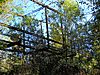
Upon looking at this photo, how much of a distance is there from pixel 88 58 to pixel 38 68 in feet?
14.6

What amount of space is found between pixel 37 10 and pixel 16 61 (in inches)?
158

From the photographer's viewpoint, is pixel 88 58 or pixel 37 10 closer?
pixel 88 58

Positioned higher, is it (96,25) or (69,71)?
(96,25)

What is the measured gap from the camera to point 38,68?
14555mm

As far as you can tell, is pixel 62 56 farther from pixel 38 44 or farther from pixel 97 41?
pixel 97 41

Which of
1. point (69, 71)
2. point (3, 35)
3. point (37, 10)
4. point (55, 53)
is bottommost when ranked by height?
point (69, 71)

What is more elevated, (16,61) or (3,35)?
(3,35)

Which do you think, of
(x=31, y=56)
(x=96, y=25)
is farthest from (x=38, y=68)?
(x=96, y=25)

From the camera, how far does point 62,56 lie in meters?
13.9

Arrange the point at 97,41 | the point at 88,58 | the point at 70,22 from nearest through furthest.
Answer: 1. the point at 97,41
2. the point at 88,58
3. the point at 70,22

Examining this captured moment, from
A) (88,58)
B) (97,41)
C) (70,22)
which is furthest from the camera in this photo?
(70,22)

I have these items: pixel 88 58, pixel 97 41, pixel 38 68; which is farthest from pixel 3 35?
pixel 97 41

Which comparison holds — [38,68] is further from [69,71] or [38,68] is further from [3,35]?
[3,35]

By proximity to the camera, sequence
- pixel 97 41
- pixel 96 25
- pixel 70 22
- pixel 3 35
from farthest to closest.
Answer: pixel 70 22 < pixel 3 35 < pixel 97 41 < pixel 96 25
